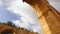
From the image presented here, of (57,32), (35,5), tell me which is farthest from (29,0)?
(57,32)

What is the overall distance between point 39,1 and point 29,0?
0.09 m

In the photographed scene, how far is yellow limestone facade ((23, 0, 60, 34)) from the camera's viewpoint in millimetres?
1182

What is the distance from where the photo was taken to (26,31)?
658 centimetres

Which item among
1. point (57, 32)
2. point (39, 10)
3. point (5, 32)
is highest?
point (5, 32)

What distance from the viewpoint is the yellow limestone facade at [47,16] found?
1182 millimetres

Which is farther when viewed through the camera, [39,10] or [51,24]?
[39,10]

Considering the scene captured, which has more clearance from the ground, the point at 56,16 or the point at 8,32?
the point at 8,32

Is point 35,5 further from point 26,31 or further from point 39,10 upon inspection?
point 26,31

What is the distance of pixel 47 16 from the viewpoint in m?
1.27

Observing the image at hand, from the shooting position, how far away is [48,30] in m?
1.22

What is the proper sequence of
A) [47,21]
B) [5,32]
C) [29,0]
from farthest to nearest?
[5,32]
[29,0]
[47,21]

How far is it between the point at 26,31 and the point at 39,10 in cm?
528

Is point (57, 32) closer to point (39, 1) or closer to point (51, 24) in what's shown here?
point (51, 24)

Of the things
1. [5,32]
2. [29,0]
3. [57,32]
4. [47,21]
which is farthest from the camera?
[5,32]
